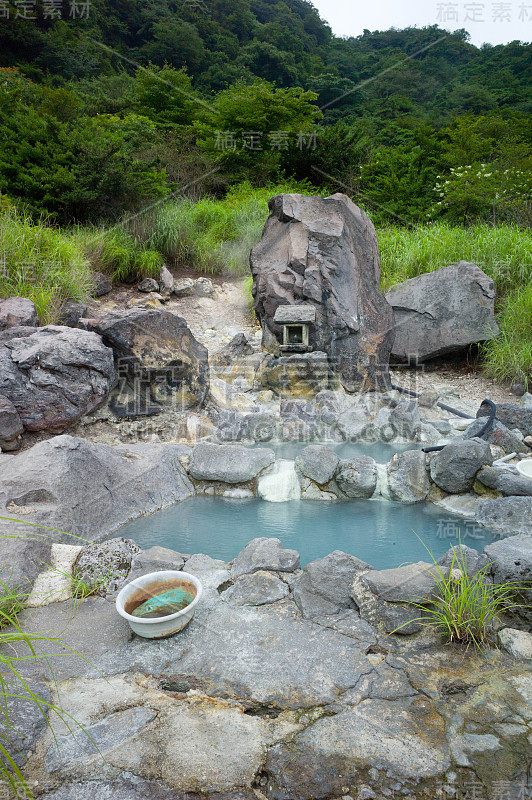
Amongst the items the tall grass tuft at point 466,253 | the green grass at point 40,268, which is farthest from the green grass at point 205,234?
the green grass at point 40,268

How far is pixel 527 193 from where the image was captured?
8406 mm

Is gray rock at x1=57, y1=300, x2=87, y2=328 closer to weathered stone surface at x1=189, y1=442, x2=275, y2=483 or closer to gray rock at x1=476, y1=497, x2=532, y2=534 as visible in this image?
weathered stone surface at x1=189, y1=442, x2=275, y2=483

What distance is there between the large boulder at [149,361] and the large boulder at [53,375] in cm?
32

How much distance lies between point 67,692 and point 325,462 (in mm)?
2153

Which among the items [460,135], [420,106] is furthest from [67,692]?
[420,106]

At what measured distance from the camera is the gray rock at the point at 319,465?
3340 mm

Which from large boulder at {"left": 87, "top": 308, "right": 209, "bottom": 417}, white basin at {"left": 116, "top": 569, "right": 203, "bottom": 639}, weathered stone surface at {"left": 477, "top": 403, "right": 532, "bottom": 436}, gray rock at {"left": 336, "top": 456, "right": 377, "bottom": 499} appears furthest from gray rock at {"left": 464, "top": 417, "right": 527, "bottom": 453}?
white basin at {"left": 116, "top": 569, "right": 203, "bottom": 639}

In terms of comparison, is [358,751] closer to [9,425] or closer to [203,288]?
[9,425]

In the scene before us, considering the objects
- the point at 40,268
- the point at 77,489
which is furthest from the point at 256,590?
the point at 40,268

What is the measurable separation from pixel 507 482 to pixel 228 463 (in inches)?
70.5

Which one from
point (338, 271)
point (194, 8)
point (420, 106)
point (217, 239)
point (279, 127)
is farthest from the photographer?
point (194, 8)

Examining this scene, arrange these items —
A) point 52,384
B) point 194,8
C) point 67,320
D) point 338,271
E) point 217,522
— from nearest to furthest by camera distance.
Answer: point 217,522 → point 52,384 → point 67,320 → point 338,271 → point 194,8

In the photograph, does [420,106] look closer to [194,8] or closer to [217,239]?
[194,8]

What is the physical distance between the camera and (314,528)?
9.69ft
